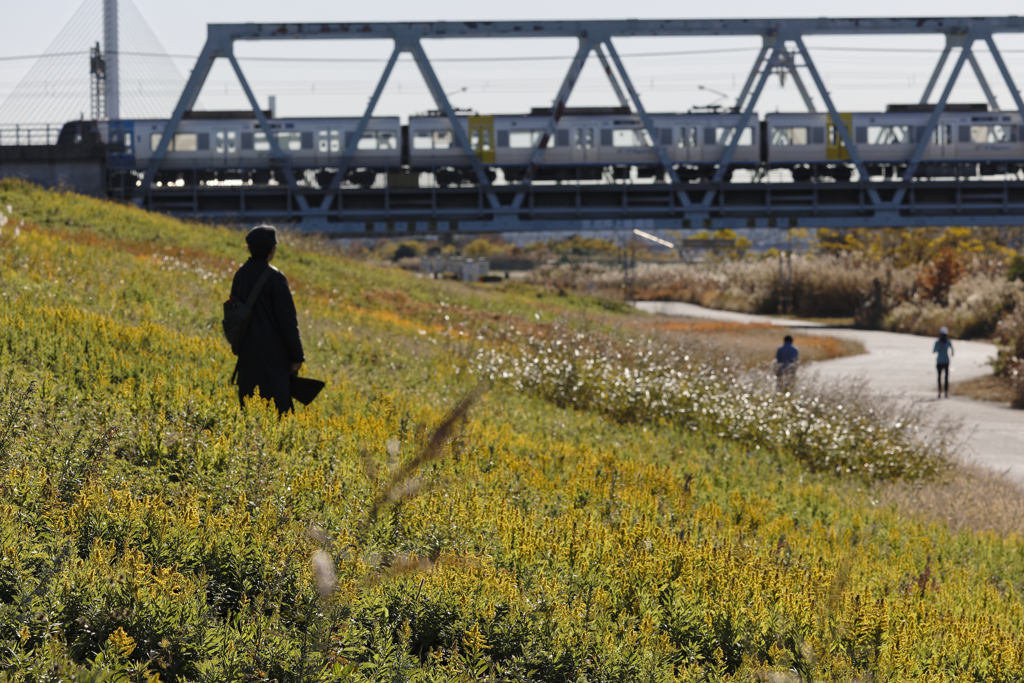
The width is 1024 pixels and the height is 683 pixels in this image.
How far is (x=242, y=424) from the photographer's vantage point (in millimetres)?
6164

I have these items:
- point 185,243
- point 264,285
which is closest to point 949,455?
point 264,285

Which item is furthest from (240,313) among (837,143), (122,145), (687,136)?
(837,143)

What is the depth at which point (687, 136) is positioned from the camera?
126ft

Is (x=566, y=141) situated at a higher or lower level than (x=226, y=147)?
higher

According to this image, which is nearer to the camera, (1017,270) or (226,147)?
(1017,270)

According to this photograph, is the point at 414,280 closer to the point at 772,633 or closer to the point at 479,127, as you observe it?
the point at 479,127

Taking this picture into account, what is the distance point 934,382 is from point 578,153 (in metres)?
20.5

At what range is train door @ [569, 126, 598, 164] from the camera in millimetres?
37844

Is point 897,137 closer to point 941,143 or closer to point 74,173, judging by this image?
point 941,143

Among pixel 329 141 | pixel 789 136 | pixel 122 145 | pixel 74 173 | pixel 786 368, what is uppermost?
pixel 789 136

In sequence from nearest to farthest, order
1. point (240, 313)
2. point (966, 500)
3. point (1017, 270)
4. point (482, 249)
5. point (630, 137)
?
point (240, 313) < point (966, 500) < point (1017, 270) < point (630, 137) < point (482, 249)

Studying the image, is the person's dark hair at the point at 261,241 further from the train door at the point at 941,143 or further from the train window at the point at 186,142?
the train door at the point at 941,143

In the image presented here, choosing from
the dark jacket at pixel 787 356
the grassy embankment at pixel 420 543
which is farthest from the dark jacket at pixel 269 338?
the dark jacket at pixel 787 356

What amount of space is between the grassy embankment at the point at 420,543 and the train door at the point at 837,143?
98.0ft
